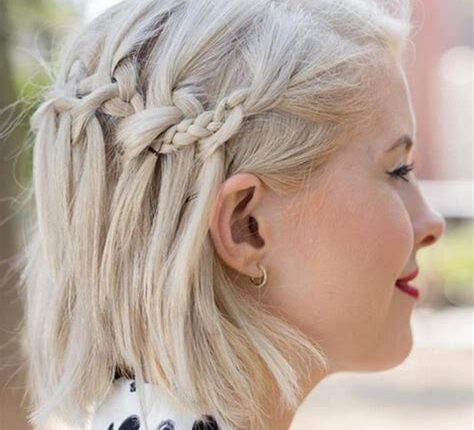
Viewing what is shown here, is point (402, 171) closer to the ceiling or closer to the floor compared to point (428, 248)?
closer to the floor

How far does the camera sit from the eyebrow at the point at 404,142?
145 cm

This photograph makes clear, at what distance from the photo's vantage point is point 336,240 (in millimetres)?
1399

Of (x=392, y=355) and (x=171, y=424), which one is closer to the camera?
(x=171, y=424)

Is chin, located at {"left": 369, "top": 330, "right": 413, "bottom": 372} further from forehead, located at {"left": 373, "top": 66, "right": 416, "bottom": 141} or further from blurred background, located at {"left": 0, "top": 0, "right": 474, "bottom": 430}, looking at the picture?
blurred background, located at {"left": 0, "top": 0, "right": 474, "bottom": 430}

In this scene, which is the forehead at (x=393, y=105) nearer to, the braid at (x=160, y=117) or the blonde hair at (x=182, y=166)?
the blonde hair at (x=182, y=166)

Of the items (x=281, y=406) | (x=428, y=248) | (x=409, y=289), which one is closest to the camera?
(x=281, y=406)

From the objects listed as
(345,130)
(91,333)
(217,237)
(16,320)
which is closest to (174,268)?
(217,237)

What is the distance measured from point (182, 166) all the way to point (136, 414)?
0.37 m

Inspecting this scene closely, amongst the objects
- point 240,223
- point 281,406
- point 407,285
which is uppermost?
point 240,223

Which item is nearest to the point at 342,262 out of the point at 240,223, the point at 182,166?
the point at 240,223

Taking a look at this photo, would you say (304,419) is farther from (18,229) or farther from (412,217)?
(412,217)

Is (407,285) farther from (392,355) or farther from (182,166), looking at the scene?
(182,166)

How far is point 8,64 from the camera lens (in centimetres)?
221

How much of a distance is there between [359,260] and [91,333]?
0.41 m
